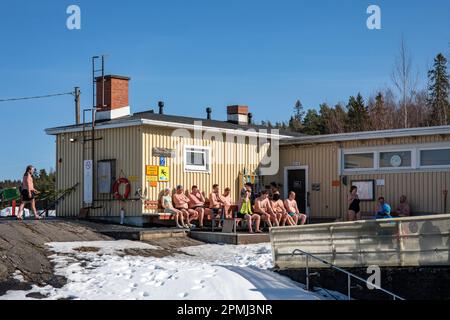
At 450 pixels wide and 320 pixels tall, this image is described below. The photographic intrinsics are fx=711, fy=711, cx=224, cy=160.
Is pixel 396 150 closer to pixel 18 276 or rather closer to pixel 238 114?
pixel 238 114

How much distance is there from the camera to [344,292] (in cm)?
1334

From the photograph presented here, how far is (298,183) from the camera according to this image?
24.1m

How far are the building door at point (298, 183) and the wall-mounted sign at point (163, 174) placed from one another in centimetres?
531

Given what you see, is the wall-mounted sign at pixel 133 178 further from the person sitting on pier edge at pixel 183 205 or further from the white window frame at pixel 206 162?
the white window frame at pixel 206 162

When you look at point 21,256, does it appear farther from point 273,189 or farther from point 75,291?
point 273,189

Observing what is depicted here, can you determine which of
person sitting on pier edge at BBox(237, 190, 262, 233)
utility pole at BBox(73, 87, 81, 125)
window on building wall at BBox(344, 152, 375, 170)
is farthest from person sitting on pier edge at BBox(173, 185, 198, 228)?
utility pole at BBox(73, 87, 81, 125)

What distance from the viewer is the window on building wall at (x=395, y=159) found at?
2136cm

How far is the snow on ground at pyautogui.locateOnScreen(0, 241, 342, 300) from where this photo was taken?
11453 millimetres

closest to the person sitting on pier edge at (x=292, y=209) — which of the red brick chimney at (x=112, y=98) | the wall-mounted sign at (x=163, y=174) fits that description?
the wall-mounted sign at (x=163, y=174)

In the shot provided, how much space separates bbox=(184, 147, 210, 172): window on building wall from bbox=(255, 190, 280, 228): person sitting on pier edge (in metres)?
2.68

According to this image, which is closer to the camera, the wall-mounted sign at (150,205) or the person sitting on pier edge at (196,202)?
the wall-mounted sign at (150,205)

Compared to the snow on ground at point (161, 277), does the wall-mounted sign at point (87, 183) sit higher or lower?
higher

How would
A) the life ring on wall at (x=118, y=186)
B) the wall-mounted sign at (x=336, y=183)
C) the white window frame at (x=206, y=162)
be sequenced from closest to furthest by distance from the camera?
the life ring on wall at (x=118, y=186)
the white window frame at (x=206, y=162)
the wall-mounted sign at (x=336, y=183)
